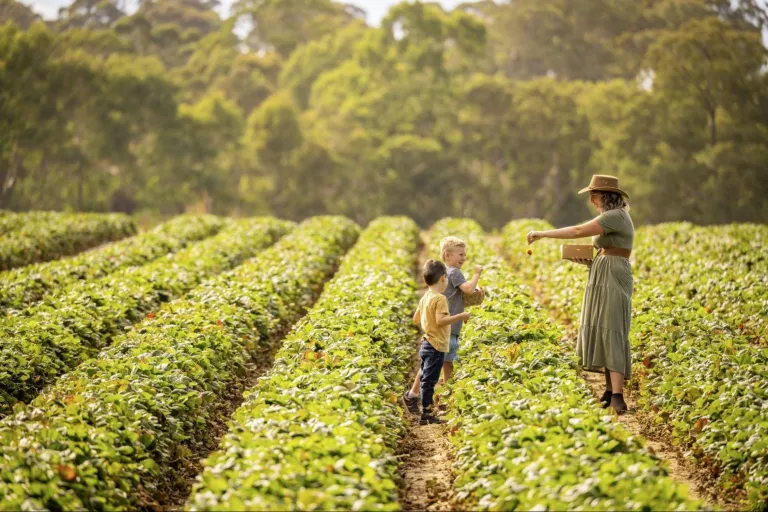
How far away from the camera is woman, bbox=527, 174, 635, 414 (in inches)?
318

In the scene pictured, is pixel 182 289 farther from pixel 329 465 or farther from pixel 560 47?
pixel 560 47

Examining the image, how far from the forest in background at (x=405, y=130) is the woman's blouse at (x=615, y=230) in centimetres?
3842

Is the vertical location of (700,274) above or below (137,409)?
above

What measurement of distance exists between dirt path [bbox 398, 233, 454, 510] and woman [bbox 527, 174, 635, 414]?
67.1 inches

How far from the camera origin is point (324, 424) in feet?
19.4

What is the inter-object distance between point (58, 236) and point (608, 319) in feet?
61.6

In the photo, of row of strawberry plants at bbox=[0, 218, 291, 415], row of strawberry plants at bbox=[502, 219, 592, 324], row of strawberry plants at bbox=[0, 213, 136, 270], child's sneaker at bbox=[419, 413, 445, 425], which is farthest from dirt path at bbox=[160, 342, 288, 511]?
row of strawberry plants at bbox=[0, 213, 136, 270]

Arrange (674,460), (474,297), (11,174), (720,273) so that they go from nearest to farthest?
→ (674,460) → (474,297) → (720,273) → (11,174)

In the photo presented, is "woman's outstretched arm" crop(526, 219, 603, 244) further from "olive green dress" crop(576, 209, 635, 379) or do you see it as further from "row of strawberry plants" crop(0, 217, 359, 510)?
"row of strawberry plants" crop(0, 217, 359, 510)

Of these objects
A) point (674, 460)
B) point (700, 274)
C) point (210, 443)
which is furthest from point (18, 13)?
point (674, 460)

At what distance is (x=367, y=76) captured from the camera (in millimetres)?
60906

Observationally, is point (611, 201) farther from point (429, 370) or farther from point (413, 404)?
point (413, 404)

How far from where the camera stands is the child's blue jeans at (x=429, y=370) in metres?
8.19

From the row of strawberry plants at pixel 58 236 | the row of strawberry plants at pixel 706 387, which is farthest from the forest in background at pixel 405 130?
the row of strawberry plants at pixel 706 387
